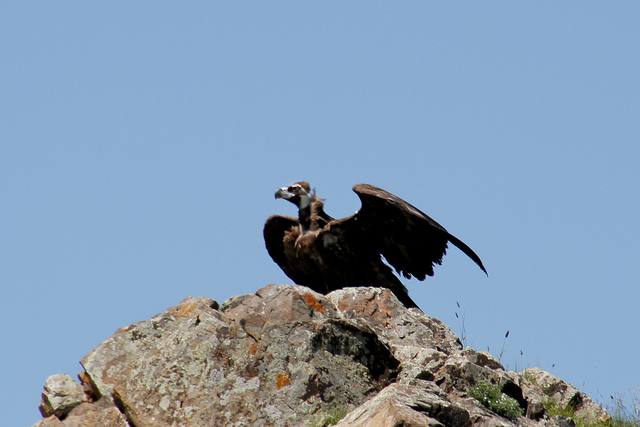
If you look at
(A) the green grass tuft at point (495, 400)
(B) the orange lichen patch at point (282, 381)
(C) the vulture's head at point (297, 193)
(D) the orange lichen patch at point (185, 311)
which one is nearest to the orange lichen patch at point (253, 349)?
(B) the orange lichen patch at point (282, 381)

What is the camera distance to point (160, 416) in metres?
5.72

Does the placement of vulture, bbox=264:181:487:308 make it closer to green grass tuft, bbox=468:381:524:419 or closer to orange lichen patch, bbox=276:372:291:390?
green grass tuft, bbox=468:381:524:419

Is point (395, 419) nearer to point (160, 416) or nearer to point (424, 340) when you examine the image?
point (160, 416)

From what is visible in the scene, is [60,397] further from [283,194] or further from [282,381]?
[283,194]

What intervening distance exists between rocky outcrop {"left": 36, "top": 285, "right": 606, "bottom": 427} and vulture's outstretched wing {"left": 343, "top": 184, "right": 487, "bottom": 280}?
2.17 m

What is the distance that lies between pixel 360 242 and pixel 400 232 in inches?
22.8

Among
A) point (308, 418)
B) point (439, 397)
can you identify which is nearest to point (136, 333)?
point (308, 418)

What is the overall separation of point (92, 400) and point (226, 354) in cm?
107

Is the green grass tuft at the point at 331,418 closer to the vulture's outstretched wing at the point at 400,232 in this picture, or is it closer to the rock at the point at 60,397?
the rock at the point at 60,397

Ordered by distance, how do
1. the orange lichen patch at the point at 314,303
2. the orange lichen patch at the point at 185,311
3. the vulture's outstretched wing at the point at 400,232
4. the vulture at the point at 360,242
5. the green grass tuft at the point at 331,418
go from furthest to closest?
the vulture at the point at 360,242 < the vulture's outstretched wing at the point at 400,232 < the orange lichen patch at the point at 314,303 < the orange lichen patch at the point at 185,311 < the green grass tuft at the point at 331,418

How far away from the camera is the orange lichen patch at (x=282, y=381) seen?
5.92 meters

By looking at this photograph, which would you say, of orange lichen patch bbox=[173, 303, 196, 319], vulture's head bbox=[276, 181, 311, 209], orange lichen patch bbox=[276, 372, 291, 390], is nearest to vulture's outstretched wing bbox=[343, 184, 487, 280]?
vulture's head bbox=[276, 181, 311, 209]

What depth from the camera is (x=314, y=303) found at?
22.4ft

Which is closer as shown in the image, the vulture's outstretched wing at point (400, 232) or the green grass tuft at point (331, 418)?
the green grass tuft at point (331, 418)
